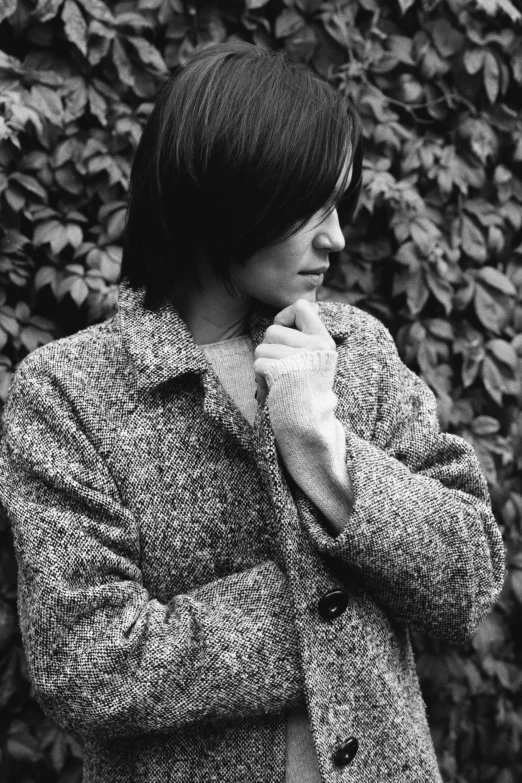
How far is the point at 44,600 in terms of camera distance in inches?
51.2

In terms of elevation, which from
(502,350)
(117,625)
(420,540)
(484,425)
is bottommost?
(484,425)

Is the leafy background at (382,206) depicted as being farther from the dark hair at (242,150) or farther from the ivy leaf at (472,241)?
the dark hair at (242,150)

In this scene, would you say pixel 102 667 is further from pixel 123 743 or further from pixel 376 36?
pixel 376 36

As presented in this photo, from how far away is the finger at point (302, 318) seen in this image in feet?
4.58

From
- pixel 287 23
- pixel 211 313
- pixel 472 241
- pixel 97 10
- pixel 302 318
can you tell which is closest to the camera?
pixel 302 318

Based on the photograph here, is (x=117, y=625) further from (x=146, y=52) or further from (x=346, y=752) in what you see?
(x=146, y=52)

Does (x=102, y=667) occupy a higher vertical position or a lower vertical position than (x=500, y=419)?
higher

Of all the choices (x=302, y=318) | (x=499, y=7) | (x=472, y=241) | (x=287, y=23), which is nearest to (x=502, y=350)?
(x=472, y=241)

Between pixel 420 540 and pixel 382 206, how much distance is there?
1.49 meters

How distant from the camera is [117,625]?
1295 millimetres

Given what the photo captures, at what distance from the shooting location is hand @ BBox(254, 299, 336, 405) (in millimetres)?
1360

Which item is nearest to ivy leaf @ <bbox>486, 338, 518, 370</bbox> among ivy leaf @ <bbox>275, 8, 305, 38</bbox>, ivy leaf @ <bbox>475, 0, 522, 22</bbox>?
ivy leaf @ <bbox>475, 0, 522, 22</bbox>

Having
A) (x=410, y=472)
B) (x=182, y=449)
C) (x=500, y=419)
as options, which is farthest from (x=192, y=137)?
(x=500, y=419)

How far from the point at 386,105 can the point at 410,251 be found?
1.45ft
